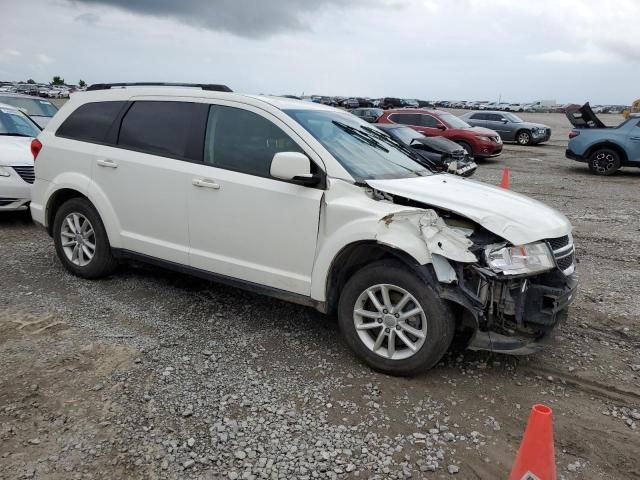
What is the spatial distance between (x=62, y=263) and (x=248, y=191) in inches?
101

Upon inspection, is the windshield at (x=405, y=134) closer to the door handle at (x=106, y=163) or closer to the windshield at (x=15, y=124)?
the windshield at (x=15, y=124)

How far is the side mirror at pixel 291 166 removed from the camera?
3543 mm

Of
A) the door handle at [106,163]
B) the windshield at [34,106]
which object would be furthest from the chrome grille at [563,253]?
the windshield at [34,106]

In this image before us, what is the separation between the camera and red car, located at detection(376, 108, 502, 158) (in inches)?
669

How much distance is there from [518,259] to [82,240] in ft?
12.9

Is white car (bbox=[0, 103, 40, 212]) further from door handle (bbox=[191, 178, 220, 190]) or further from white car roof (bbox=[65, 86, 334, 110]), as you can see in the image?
door handle (bbox=[191, 178, 220, 190])

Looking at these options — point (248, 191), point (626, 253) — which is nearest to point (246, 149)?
point (248, 191)

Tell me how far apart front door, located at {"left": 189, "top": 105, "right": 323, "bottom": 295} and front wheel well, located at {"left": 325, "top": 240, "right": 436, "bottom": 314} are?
174 millimetres

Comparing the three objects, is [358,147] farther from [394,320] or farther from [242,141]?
[394,320]

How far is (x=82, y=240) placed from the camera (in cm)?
504

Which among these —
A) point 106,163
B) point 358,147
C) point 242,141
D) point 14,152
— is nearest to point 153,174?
point 106,163

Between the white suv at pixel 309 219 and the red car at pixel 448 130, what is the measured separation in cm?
1285

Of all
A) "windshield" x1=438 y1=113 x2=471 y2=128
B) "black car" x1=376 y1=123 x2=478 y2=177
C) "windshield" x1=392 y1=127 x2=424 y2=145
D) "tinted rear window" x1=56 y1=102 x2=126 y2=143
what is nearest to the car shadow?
"tinted rear window" x1=56 y1=102 x2=126 y2=143

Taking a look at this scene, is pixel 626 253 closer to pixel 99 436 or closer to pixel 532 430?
pixel 532 430
